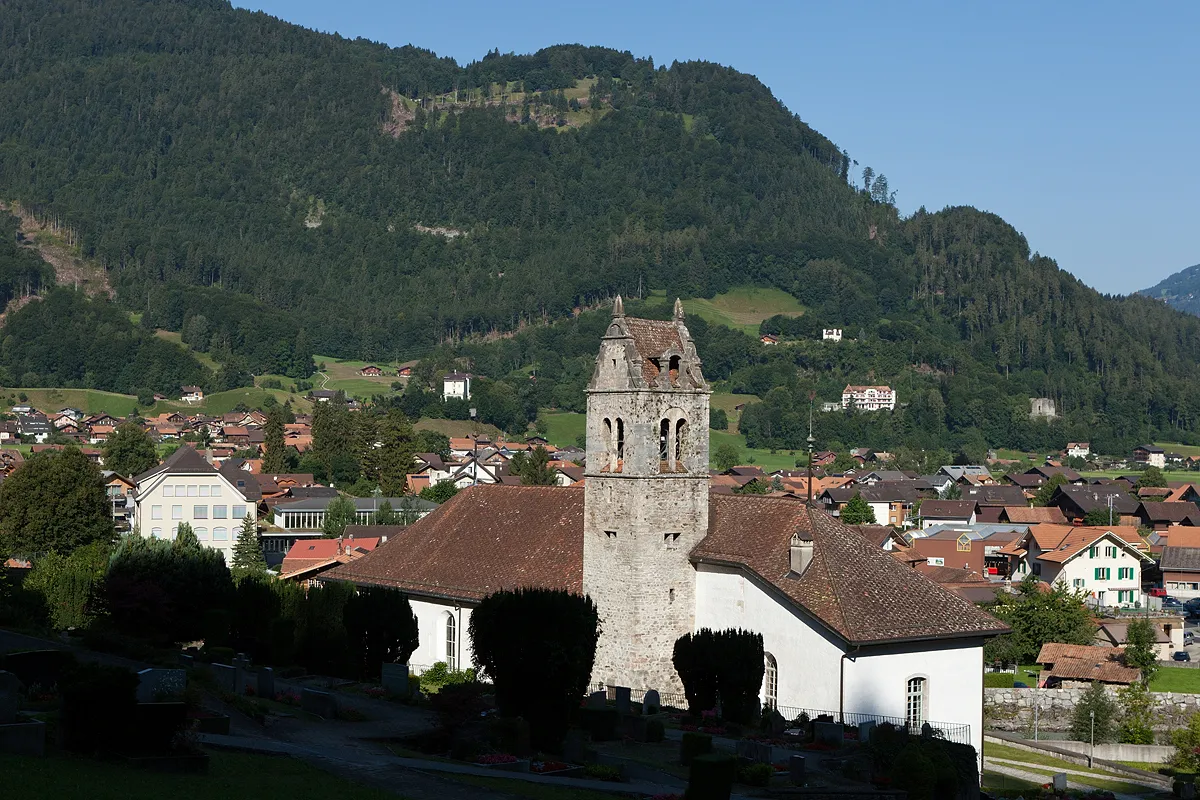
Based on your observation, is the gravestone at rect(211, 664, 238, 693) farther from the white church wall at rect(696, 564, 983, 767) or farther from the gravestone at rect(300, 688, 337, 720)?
the white church wall at rect(696, 564, 983, 767)

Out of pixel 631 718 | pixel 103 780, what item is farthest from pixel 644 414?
pixel 103 780

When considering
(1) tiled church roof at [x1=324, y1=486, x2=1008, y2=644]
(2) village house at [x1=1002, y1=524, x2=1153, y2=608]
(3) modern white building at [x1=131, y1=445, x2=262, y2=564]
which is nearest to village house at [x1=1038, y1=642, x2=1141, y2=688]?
(1) tiled church roof at [x1=324, y1=486, x2=1008, y2=644]

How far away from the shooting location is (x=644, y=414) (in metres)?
43.1

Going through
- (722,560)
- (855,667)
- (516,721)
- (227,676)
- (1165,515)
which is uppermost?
(1165,515)

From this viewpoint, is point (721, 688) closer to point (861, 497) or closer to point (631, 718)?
point (631, 718)

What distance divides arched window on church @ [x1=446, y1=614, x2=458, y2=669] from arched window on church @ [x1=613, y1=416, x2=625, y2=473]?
8837 millimetres

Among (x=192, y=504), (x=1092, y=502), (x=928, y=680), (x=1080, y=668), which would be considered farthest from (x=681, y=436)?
(x=1092, y=502)

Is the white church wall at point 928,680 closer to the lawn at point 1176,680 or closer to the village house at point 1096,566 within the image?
the lawn at point 1176,680

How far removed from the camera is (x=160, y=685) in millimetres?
26391

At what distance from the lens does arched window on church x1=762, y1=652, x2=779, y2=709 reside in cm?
4044

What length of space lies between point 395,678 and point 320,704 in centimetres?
545

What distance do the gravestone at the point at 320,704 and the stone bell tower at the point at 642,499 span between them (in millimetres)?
11840

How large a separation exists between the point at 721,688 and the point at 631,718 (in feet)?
18.2

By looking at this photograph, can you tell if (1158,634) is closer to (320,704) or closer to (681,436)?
(681,436)
